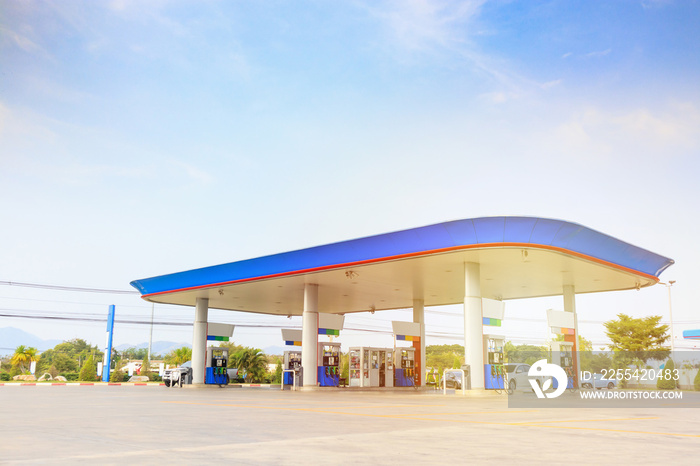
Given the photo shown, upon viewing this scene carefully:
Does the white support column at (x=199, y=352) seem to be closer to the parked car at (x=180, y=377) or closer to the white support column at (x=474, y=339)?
the parked car at (x=180, y=377)

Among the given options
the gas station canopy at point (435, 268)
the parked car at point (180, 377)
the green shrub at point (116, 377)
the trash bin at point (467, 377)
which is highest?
the gas station canopy at point (435, 268)

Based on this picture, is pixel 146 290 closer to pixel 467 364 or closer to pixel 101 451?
pixel 467 364

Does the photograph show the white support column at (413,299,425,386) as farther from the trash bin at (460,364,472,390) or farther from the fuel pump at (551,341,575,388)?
the trash bin at (460,364,472,390)

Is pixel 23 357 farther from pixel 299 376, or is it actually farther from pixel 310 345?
pixel 310 345

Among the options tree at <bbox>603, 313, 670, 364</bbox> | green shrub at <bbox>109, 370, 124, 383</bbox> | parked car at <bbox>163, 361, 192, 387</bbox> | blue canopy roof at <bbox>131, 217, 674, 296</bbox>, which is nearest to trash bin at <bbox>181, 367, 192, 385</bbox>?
parked car at <bbox>163, 361, 192, 387</bbox>

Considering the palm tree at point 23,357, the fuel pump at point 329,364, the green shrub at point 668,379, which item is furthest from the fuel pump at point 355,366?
the palm tree at point 23,357

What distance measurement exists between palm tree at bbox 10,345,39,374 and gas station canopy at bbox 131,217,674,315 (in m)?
35.4

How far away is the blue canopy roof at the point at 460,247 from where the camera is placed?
62.2 feet

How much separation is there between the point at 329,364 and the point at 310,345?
13.5 ft

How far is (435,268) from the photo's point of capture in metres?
23.7

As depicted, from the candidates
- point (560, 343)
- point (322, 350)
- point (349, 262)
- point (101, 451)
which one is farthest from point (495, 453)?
point (322, 350)

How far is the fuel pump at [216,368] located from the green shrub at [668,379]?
83.2 feet

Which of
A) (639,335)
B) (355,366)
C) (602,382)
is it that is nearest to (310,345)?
(355,366)

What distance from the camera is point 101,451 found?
5.54 metres
